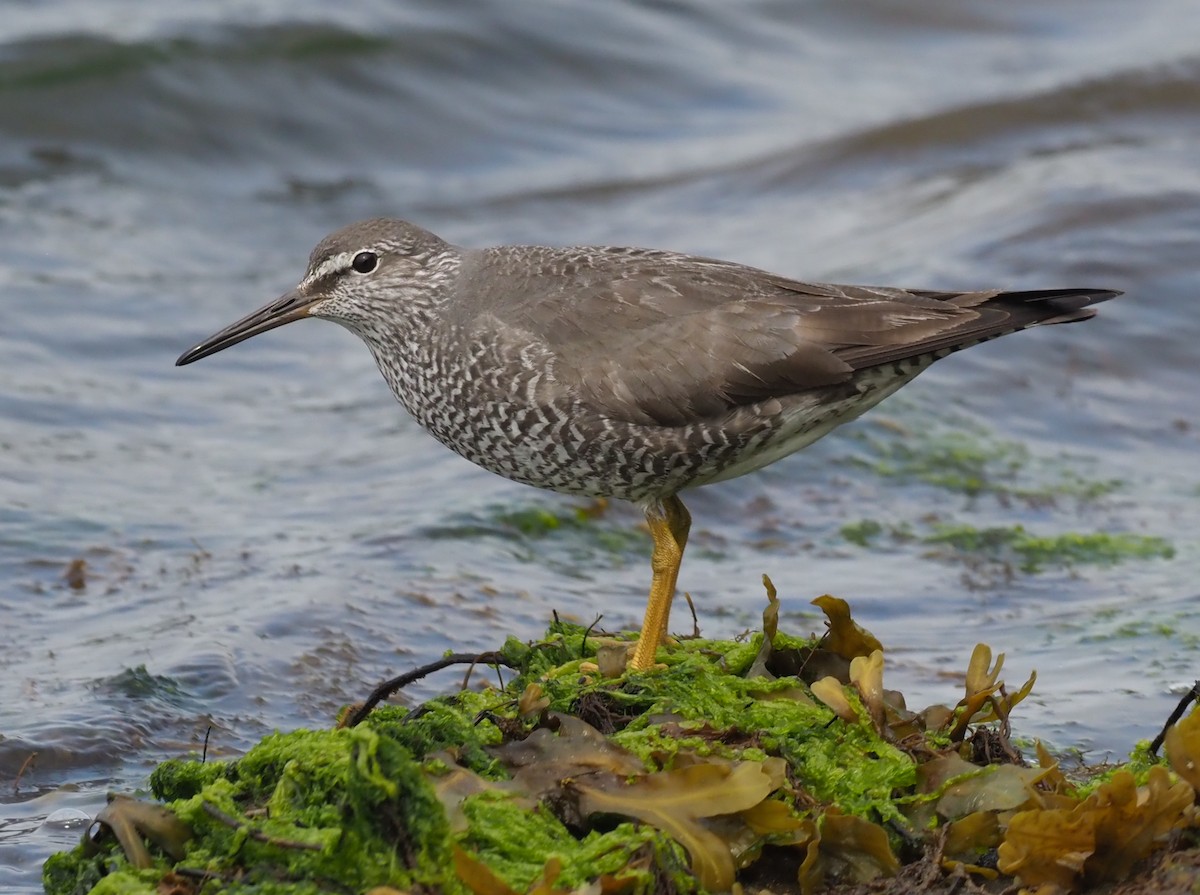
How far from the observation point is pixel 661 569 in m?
6.42

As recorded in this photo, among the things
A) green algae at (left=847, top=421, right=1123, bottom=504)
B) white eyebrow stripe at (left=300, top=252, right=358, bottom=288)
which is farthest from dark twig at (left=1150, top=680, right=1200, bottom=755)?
green algae at (left=847, top=421, right=1123, bottom=504)

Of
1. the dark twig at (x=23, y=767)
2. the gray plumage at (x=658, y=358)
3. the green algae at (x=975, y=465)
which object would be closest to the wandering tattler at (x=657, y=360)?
the gray plumage at (x=658, y=358)

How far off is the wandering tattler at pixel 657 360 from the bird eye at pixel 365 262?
1.27ft

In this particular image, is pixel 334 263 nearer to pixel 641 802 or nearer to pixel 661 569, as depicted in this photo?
pixel 661 569

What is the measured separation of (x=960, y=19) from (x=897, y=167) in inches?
207

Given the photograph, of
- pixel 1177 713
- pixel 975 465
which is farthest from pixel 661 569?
pixel 975 465

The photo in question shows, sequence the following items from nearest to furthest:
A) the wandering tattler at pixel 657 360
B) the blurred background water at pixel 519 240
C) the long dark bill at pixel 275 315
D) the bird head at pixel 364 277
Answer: the wandering tattler at pixel 657 360 → the bird head at pixel 364 277 → the long dark bill at pixel 275 315 → the blurred background water at pixel 519 240

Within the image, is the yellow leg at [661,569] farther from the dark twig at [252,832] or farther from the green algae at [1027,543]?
the green algae at [1027,543]

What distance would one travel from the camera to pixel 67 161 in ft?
49.4

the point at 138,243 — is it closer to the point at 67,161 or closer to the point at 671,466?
the point at 67,161

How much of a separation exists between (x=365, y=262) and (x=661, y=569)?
186 cm

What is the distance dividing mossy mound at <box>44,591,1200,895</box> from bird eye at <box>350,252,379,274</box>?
89.6 inches

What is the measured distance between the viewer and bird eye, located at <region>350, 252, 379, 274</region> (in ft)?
22.5

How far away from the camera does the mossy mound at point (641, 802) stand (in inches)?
167
